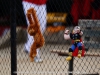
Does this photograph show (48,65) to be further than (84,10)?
No

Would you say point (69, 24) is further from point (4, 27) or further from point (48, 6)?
point (4, 27)

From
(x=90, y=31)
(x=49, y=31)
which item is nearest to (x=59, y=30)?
(x=49, y=31)

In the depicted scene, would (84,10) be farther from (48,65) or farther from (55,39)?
(48,65)

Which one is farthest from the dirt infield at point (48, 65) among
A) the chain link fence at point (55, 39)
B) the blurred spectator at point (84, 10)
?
the blurred spectator at point (84, 10)

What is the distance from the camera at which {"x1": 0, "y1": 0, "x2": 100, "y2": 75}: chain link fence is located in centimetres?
377

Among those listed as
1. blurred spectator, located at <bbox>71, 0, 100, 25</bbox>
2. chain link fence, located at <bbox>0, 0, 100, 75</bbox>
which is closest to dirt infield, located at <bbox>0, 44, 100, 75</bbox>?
chain link fence, located at <bbox>0, 0, 100, 75</bbox>

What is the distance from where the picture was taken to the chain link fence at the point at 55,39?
148 inches

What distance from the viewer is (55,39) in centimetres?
615

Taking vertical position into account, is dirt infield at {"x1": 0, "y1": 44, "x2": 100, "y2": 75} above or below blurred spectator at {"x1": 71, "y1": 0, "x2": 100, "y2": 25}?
below

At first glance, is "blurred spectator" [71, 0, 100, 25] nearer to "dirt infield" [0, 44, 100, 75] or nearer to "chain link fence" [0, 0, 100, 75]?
"chain link fence" [0, 0, 100, 75]

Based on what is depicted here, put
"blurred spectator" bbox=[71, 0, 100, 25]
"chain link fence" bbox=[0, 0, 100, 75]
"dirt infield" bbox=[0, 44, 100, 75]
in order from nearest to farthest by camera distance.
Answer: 1. "chain link fence" bbox=[0, 0, 100, 75]
2. "dirt infield" bbox=[0, 44, 100, 75]
3. "blurred spectator" bbox=[71, 0, 100, 25]

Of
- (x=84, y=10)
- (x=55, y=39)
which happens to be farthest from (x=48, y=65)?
(x=55, y=39)

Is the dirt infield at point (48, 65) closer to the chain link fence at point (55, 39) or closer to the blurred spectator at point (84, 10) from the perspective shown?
the chain link fence at point (55, 39)

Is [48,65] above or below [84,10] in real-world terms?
below
